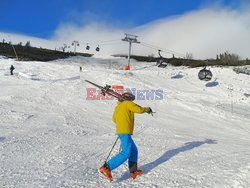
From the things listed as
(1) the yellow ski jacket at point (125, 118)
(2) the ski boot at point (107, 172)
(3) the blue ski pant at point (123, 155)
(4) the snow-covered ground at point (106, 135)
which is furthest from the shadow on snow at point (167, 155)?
(1) the yellow ski jacket at point (125, 118)

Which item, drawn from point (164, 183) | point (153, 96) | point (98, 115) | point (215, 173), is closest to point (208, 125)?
point (98, 115)

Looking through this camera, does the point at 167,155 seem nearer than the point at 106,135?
Yes

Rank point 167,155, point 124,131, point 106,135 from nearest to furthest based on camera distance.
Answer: point 124,131, point 167,155, point 106,135

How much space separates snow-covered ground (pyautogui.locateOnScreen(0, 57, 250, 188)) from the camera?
241 inches

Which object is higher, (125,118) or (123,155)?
(125,118)

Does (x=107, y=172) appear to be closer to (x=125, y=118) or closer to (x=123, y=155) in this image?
(x=123, y=155)

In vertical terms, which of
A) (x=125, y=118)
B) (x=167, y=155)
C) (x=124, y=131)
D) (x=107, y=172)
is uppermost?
(x=125, y=118)

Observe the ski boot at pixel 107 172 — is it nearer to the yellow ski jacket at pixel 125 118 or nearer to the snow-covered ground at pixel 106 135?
the snow-covered ground at pixel 106 135

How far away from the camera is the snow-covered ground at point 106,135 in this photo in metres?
6.12

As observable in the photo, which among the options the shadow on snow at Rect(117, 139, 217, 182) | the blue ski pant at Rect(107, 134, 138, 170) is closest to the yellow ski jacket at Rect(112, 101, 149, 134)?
the blue ski pant at Rect(107, 134, 138, 170)

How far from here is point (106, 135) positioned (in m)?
10.2

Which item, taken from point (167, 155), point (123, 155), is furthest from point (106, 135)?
point (123, 155)

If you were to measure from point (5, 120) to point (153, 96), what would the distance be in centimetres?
1184

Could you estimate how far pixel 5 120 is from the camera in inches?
439
